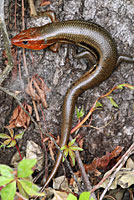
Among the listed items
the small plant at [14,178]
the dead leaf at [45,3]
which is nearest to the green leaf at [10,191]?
the small plant at [14,178]

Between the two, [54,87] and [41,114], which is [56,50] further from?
[41,114]

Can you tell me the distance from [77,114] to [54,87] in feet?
1.43

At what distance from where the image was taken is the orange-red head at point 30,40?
2570 mm

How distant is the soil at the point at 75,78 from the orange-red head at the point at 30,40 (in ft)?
0.24

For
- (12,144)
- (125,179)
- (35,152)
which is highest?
(12,144)

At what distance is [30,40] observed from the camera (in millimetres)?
2670

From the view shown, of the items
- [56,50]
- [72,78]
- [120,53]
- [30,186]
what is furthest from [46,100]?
[30,186]

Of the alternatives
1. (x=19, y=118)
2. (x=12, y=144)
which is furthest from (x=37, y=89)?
(x=12, y=144)

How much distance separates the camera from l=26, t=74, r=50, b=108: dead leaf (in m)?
2.70

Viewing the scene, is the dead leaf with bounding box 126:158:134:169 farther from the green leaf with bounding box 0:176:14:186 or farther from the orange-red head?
the orange-red head

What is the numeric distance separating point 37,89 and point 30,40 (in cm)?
59

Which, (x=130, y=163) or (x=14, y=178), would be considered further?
(x=130, y=163)

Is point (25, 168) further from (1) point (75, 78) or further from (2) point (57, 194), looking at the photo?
(1) point (75, 78)

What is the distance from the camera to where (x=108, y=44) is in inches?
100
